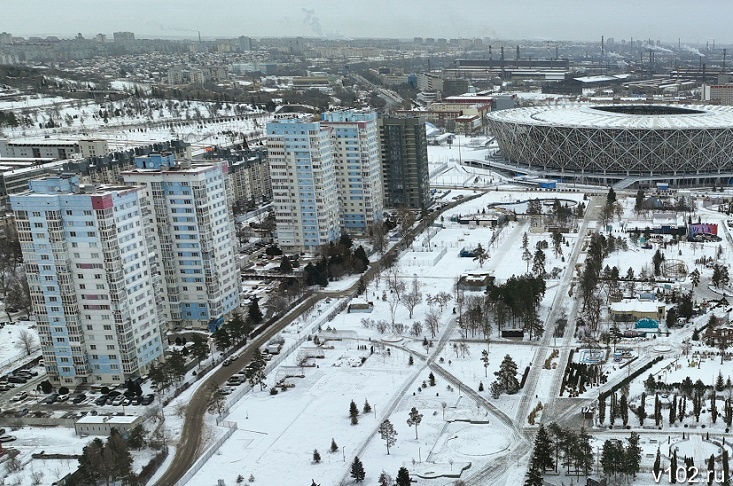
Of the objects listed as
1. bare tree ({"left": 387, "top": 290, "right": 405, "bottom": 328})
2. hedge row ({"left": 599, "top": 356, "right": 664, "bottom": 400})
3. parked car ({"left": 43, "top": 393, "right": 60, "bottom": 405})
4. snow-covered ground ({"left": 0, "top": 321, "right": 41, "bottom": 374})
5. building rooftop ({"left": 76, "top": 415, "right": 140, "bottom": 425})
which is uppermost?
building rooftop ({"left": 76, "top": 415, "right": 140, "bottom": 425})

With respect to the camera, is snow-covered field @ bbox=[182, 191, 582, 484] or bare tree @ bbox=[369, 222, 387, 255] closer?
snow-covered field @ bbox=[182, 191, 582, 484]

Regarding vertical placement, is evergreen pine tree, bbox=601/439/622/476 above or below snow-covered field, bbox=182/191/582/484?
above

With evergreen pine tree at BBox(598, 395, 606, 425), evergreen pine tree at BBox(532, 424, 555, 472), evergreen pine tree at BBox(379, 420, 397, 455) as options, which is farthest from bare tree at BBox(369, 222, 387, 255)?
evergreen pine tree at BBox(532, 424, 555, 472)

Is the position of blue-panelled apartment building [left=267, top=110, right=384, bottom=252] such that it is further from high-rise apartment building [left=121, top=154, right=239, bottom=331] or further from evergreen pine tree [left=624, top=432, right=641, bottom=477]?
evergreen pine tree [left=624, top=432, right=641, bottom=477]

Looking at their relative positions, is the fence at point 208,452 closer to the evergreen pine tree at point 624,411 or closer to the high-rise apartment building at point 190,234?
the high-rise apartment building at point 190,234

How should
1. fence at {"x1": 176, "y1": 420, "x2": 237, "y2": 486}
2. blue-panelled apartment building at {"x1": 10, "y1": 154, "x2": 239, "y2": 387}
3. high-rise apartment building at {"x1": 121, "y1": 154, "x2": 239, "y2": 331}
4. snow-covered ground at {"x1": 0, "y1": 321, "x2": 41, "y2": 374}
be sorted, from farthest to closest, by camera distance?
1. high-rise apartment building at {"x1": 121, "y1": 154, "x2": 239, "y2": 331}
2. snow-covered ground at {"x1": 0, "y1": 321, "x2": 41, "y2": 374}
3. blue-panelled apartment building at {"x1": 10, "y1": 154, "x2": 239, "y2": 387}
4. fence at {"x1": 176, "y1": 420, "x2": 237, "y2": 486}

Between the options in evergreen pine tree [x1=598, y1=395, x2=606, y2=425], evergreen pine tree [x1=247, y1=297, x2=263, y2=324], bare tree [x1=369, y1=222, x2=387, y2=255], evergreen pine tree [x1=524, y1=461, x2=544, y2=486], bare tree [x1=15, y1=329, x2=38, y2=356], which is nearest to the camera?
evergreen pine tree [x1=524, y1=461, x2=544, y2=486]

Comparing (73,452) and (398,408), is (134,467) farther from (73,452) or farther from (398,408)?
(398,408)

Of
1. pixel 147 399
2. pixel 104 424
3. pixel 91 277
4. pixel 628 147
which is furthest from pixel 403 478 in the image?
pixel 628 147
